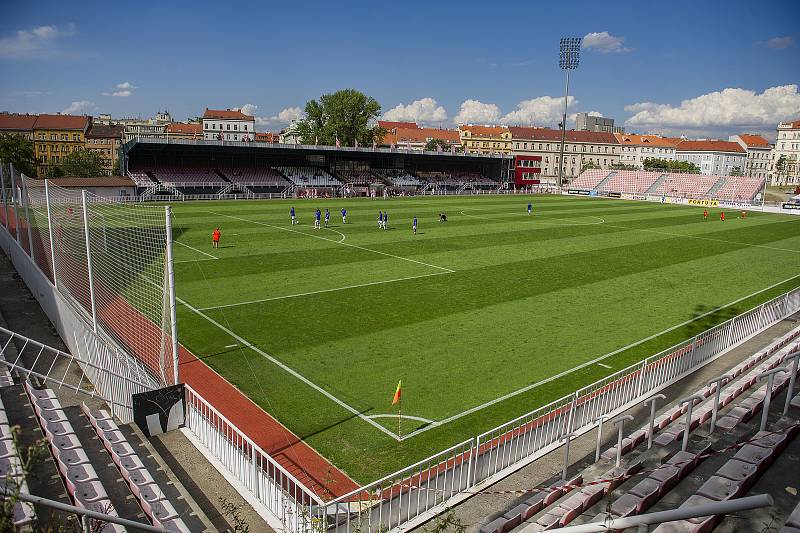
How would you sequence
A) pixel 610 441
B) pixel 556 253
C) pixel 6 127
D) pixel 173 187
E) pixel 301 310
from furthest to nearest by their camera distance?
pixel 6 127, pixel 173 187, pixel 556 253, pixel 301 310, pixel 610 441

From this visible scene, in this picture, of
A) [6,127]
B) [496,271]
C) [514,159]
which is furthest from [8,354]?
[6,127]

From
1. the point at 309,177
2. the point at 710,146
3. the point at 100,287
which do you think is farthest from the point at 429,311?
the point at 710,146

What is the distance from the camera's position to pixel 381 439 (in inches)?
407

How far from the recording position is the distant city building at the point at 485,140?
139788mm

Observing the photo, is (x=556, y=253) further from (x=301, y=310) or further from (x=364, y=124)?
(x=364, y=124)

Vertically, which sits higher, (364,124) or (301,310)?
(364,124)

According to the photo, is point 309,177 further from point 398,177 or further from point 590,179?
point 590,179

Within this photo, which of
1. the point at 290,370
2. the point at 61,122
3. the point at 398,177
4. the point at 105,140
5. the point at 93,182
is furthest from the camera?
the point at 105,140

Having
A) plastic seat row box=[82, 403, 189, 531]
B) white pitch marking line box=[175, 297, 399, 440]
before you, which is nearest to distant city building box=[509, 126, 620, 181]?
white pitch marking line box=[175, 297, 399, 440]

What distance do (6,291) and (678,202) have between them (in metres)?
71.1

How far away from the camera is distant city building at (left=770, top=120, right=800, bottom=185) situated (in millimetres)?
138625

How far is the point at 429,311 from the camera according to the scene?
59.8ft

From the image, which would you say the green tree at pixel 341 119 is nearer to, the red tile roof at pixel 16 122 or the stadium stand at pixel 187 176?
the stadium stand at pixel 187 176

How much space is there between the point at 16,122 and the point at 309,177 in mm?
78435
